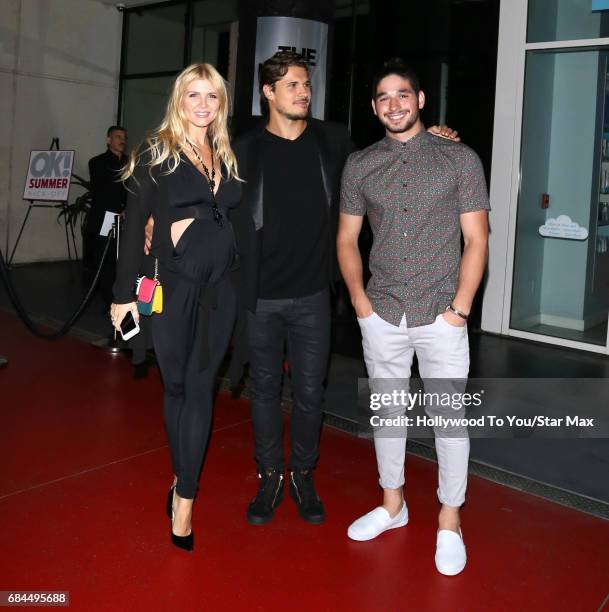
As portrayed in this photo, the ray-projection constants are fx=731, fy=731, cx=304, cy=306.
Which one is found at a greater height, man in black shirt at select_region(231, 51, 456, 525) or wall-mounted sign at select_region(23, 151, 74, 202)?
wall-mounted sign at select_region(23, 151, 74, 202)

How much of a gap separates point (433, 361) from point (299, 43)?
104 inches

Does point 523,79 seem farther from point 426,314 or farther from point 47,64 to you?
point 47,64

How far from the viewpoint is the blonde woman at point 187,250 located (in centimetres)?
257

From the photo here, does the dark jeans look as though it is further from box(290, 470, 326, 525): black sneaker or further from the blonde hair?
the blonde hair

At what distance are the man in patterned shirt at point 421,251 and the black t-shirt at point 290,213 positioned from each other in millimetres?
151

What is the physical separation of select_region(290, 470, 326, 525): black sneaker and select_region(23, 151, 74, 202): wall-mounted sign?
681 centimetres

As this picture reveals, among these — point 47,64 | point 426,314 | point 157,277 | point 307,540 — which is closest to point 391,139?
point 426,314

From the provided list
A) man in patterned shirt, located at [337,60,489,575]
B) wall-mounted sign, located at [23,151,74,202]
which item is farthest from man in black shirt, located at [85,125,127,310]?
man in patterned shirt, located at [337,60,489,575]

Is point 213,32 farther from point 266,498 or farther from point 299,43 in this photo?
point 266,498

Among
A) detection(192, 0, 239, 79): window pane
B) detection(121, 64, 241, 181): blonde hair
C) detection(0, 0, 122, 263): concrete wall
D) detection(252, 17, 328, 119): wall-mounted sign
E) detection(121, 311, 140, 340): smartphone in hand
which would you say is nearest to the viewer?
detection(121, 64, 241, 181): blonde hair

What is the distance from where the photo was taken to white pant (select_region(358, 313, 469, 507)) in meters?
2.57

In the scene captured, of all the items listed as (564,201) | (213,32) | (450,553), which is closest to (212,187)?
(450,553)

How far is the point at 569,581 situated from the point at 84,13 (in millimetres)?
10117

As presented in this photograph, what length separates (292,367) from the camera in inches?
116
